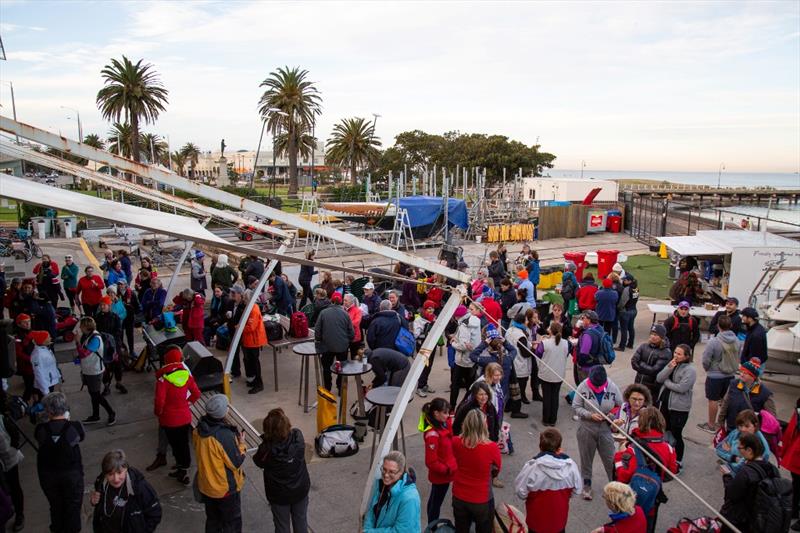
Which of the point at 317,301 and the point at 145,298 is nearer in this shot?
the point at 317,301

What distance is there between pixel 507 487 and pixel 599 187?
45592 mm

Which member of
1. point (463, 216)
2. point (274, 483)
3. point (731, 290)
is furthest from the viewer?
point (463, 216)

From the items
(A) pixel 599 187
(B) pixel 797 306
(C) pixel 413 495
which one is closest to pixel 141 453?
(C) pixel 413 495

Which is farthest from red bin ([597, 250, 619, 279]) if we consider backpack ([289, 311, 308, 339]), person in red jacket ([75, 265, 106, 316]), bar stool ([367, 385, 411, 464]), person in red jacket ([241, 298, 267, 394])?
person in red jacket ([75, 265, 106, 316])

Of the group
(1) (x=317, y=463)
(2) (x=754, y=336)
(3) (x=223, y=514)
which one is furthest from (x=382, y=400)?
(2) (x=754, y=336)

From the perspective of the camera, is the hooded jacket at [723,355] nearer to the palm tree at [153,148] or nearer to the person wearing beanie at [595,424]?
the person wearing beanie at [595,424]

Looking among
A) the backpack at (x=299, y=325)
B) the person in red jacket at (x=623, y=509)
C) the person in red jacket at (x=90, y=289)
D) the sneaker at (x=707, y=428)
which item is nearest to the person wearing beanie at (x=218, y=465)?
the person in red jacket at (x=623, y=509)

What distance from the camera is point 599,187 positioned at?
47.5m

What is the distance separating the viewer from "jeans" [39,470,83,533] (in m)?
4.59

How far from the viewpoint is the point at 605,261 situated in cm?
1783

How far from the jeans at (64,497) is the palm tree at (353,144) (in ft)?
158

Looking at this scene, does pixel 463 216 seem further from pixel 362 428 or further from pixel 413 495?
pixel 413 495

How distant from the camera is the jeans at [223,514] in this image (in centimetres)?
447

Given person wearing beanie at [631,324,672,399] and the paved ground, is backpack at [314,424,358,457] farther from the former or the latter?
person wearing beanie at [631,324,672,399]
